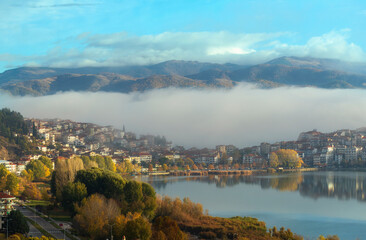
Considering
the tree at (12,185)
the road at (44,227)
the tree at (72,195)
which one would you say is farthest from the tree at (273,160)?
the road at (44,227)

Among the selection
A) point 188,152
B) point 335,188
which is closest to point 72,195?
point 335,188

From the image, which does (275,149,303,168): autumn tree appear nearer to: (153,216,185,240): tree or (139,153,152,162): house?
(139,153,152,162): house

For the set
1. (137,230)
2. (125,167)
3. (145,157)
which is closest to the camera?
(137,230)

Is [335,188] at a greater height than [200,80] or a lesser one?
lesser

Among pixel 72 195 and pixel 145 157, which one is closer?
pixel 72 195

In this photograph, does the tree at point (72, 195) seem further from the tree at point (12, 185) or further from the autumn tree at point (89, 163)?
the autumn tree at point (89, 163)

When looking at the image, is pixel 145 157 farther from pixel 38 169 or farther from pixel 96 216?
pixel 96 216
